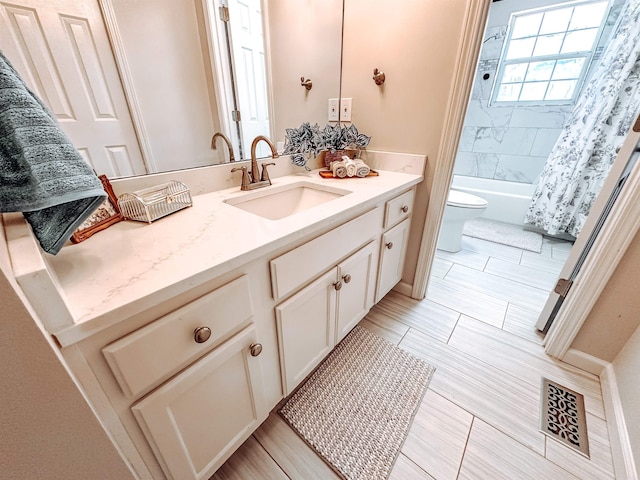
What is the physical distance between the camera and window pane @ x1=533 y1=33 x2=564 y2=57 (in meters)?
2.59

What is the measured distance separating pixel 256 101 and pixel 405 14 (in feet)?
2.66

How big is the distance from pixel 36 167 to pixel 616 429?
183 centimetres

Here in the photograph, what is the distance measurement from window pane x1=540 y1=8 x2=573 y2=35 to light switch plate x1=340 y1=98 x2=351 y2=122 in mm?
2681

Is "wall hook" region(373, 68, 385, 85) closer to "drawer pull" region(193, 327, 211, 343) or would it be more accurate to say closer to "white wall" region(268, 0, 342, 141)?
"white wall" region(268, 0, 342, 141)

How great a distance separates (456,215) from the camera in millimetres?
2127

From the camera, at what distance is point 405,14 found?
1219 mm

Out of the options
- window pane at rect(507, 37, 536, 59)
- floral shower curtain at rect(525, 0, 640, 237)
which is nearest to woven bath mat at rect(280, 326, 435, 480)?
floral shower curtain at rect(525, 0, 640, 237)

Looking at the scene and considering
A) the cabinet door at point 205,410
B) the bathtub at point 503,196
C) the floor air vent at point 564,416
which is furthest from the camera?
the bathtub at point 503,196

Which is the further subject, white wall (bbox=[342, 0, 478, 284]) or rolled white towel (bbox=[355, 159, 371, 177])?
rolled white towel (bbox=[355, 159, 371, 177])

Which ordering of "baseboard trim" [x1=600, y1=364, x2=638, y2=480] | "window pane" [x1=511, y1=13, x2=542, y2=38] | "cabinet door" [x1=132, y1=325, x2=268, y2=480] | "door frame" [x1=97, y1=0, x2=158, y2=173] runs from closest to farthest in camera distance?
"cabinet door" [x1=132, y1=325, x2=268, y2=480] < "door frame" [x1=97, y1=0, x2=158, y2=173] < "baseboard trim" [x1=600, y1=364, x2=638, y2=480] < "window pane" [x1=511, y1=13, x2=542, y2=38]

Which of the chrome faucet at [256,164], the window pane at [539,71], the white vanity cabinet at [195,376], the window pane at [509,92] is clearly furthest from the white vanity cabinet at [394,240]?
the window pane at [539,71]

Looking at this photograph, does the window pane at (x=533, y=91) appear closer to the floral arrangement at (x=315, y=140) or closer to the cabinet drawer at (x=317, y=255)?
the floral arrangement at (x=315, y=140)

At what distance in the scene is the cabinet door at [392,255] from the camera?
1.33 m

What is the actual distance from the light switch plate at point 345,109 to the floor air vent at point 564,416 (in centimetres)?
167
